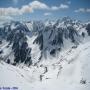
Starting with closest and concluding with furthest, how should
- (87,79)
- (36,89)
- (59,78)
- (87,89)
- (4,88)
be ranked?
(4,88) → (36,89) → (87,89) → (87,79) → (59,78)

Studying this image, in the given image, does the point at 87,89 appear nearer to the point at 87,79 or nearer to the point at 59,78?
the point at 87,79

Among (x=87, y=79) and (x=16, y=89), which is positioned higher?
(x=16, y=89)

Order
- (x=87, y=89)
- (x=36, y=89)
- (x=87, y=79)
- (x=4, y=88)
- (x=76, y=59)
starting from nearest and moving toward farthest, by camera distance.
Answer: (x=4, y=88) → (x=36, y=89) → (x=87, y=89) → (x=87, y=79) → (x=76, y=59)

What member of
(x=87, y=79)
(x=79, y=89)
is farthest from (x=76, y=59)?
(x=79, y=89)

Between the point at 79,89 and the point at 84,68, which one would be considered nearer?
the point at 79,89

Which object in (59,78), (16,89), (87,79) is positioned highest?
(16,89)

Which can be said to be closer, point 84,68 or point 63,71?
point 84,68

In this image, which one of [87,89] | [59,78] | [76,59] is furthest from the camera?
[76,59]

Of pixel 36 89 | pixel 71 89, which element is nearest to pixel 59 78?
pixel 71 89

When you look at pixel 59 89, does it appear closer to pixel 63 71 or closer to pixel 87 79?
pixel 87 79
